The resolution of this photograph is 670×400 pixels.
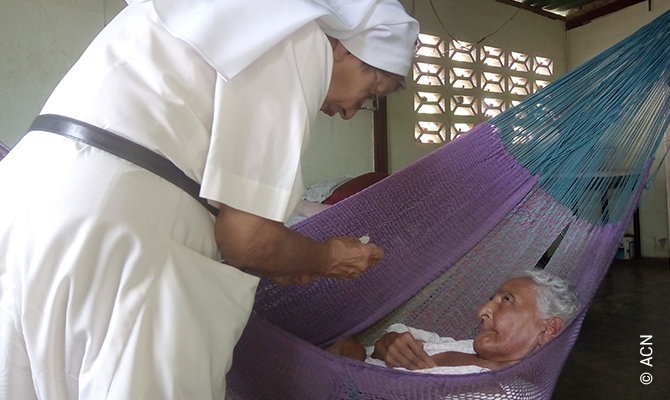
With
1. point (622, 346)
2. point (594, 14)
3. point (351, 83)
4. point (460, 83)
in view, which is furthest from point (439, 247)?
point (594, 14)

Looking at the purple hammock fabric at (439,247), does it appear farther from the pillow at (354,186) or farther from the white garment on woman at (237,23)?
the pillow at (354,186)

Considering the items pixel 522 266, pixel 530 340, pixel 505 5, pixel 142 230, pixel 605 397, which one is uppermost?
pixel 505 5

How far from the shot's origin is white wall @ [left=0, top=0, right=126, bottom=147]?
2.28 m

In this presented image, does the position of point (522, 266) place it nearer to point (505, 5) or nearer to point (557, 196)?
point (557, 196)

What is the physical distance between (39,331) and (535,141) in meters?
1.12

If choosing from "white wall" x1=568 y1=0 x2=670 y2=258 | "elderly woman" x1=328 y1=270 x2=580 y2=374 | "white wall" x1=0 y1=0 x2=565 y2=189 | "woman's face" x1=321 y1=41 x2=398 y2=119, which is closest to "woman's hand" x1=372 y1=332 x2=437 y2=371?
"elderly woman" x1=328 y1=270 x2=580 y2=374

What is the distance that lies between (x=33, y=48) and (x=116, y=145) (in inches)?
85.8

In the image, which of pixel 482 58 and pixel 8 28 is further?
pixel 482 58

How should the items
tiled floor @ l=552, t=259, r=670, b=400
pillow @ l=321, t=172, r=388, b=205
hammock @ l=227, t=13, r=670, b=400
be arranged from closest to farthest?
hammock @ l=227, t=13, r=670, b=400
tiled floor @ l=552, t=259, r=670, b=400
pillow @ l=321, t=172, r=388, b=205

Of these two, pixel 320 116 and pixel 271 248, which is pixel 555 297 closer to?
pixel 271 248

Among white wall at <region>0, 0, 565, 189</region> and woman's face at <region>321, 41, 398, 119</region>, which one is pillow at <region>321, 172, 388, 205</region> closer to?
white wall at <region>0, 0, 565, 189</region>

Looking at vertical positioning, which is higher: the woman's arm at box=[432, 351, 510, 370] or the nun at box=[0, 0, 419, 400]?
the nun at box=[0, 0, 419, 400]

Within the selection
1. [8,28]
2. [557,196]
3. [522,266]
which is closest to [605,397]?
[522,266]

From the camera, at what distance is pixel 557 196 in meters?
1.27
